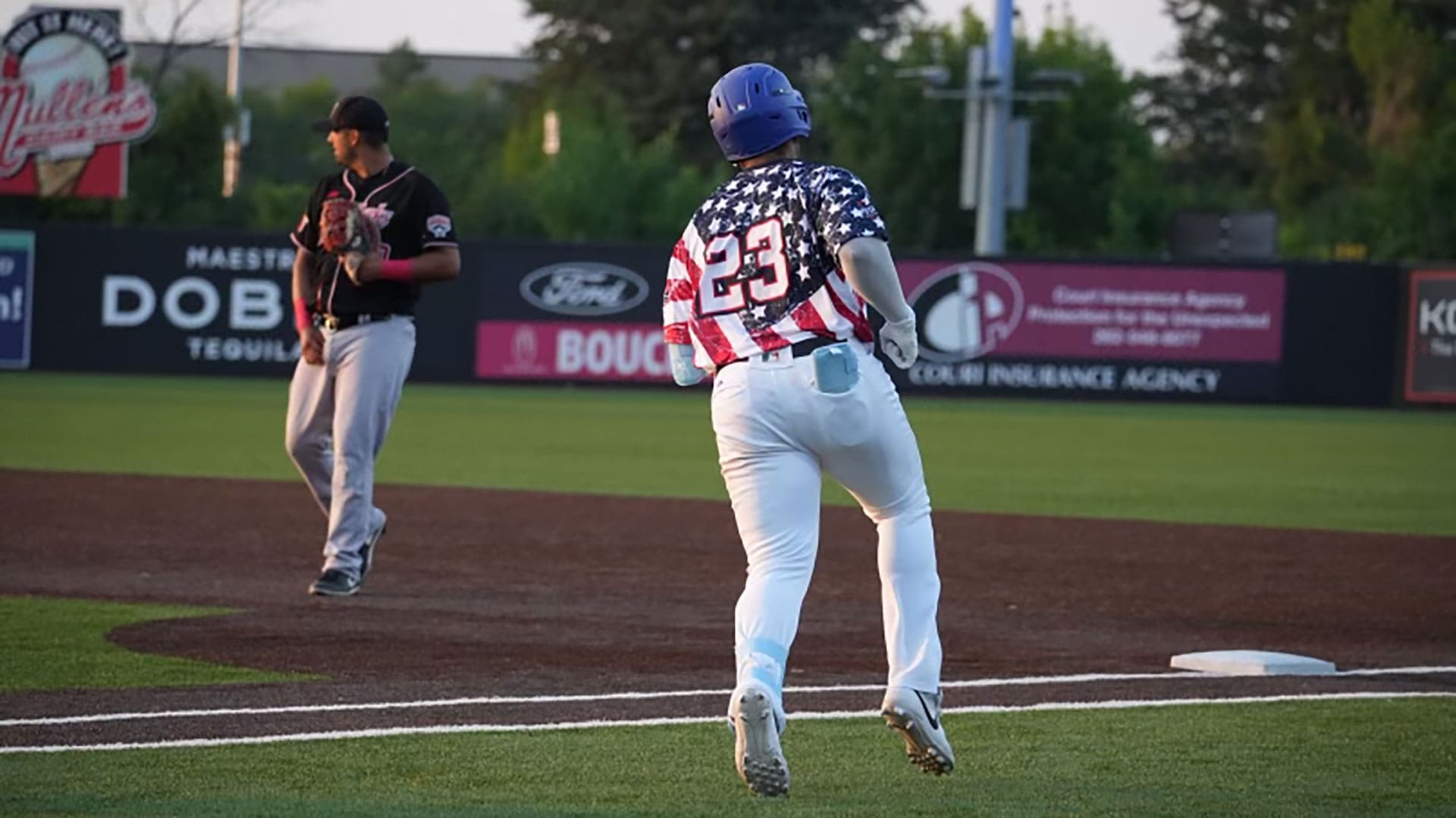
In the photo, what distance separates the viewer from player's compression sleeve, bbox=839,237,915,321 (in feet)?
20.1

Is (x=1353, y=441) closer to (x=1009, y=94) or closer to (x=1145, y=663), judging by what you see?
(x=1009, y=94)

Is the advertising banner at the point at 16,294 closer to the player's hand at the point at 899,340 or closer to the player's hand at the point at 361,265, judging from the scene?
the player's hand at the point at 361,265

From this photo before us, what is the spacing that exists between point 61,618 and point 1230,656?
14.5ft

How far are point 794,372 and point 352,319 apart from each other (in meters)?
4.49

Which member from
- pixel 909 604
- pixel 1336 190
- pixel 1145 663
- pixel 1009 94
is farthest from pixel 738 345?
pixel 1336 190

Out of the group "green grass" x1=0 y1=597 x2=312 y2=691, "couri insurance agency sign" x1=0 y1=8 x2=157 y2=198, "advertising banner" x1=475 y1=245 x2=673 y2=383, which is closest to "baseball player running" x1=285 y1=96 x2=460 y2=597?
"green grass" x1=0 y1=597 x2=312 y2=691

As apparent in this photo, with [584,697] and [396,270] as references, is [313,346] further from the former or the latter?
[584,697]

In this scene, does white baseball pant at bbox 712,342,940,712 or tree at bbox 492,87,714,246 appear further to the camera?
tree at bbox 492,87,714,246

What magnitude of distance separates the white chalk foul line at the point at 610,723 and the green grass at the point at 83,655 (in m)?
1.19

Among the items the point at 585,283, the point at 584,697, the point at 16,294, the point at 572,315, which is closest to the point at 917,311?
the point at 585,283

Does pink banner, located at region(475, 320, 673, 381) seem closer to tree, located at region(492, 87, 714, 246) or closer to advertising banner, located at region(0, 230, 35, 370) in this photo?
advertising banner, located at region(0, 230, 35, 370)

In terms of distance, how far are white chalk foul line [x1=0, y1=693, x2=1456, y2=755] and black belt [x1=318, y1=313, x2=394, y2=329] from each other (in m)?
3.49

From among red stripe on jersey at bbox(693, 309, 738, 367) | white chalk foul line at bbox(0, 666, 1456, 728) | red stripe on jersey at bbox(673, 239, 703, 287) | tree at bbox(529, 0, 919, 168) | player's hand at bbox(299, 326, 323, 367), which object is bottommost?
white chalk foul line at bbox(0, 666, 1456, 728)

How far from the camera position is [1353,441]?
2470 cm
